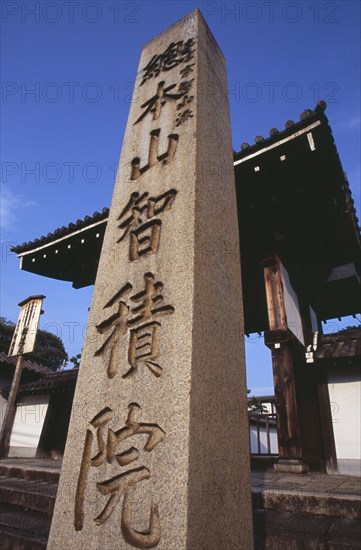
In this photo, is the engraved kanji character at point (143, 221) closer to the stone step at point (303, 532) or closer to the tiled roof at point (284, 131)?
the stone step at point (303, 532)

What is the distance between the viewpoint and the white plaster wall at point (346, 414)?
5.79 meters

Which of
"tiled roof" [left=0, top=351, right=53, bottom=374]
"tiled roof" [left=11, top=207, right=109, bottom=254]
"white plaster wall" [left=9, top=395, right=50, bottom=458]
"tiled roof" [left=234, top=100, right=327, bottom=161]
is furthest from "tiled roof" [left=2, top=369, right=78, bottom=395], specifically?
"tiled roof" [left=234, top=100, right=327, bottom=161]

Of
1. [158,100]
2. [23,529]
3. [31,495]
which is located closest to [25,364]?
[31,495]

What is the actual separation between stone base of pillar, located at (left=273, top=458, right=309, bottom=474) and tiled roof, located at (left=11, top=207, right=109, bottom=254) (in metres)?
5.06

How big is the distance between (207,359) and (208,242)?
850mm

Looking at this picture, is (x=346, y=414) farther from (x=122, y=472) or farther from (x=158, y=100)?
(x=158, y=100)

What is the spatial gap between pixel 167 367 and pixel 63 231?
6.06m

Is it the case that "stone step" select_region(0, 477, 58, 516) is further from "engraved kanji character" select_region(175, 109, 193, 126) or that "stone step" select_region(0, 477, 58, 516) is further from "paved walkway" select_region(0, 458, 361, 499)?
"engraved kanji character" select_region(175, 109, 193, 126)

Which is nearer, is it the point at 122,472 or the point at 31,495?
the point at 122,472

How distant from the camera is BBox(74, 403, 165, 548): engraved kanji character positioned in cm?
165

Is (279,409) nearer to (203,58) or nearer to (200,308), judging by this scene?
(200,308)

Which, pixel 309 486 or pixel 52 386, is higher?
pixel 52 386

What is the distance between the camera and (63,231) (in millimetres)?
7383

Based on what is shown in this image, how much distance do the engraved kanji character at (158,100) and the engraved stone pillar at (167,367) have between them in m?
0.11
